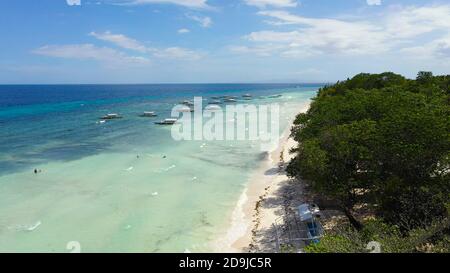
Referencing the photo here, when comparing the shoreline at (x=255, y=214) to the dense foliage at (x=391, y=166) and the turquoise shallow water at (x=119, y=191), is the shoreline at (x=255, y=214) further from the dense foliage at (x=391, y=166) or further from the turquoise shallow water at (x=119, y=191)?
the dense foliage at (x=391, y=166)

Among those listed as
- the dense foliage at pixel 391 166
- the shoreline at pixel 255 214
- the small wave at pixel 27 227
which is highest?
the dense foliage at pixel 391 166

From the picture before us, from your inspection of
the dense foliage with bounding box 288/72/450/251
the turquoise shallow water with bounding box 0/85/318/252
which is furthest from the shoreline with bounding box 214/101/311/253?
the dense foliage with bounding box 288/72/450/251

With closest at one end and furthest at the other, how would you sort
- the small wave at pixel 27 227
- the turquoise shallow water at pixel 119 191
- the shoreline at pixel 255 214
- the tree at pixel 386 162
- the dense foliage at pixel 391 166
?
1. the dense foliage at pixel 391 166
2. the tree at pixel 386 162
3. the shoreline at pixel 255 214
4. the turquoise shallow water at pixel 119 191
5. the small wave at pixel 27 227

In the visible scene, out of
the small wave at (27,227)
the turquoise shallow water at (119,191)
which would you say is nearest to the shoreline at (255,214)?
the turquoise shallow water at (119,191)

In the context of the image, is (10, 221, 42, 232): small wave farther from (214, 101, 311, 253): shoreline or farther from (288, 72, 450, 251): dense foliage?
(288, 72, 450, 251): dense foliage

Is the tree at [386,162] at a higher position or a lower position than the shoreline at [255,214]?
higher

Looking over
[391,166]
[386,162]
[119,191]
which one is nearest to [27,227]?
[119,191]
